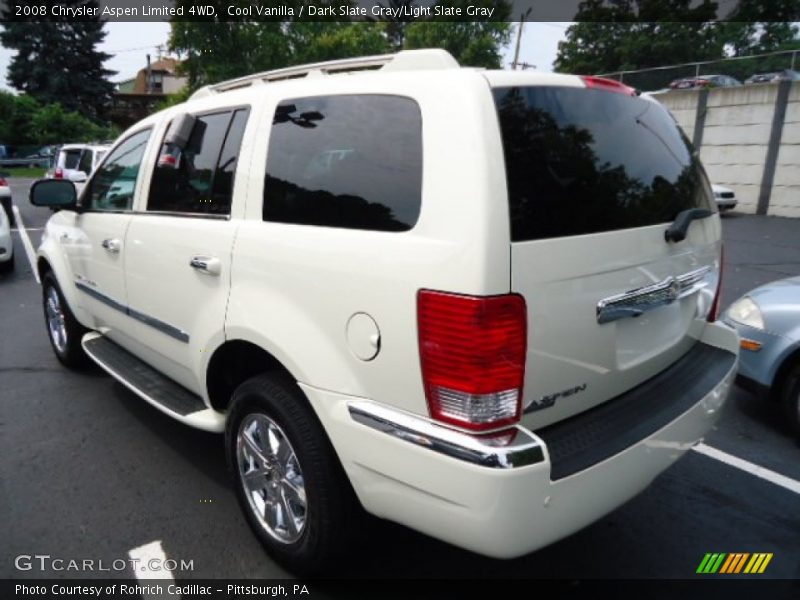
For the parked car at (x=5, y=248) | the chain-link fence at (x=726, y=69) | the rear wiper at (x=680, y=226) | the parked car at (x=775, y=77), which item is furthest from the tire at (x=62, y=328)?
the chain-link fence at (x=726, y=69)

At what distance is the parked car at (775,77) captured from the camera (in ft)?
50.4

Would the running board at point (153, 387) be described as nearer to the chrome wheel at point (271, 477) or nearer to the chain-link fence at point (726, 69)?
the chrome wheel at point (271, 477)

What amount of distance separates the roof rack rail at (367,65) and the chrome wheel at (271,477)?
146 centimetres

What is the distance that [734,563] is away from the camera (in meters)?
2.44

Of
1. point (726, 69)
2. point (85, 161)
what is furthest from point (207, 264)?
point (726, 69)

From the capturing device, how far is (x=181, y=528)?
264 cm

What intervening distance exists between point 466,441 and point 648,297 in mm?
932

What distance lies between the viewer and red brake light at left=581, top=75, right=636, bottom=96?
7.04 feet

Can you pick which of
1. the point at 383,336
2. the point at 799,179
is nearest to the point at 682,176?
the point at 383,336

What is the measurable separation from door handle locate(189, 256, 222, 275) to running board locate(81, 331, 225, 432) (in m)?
0.70

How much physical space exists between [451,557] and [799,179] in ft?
55.0

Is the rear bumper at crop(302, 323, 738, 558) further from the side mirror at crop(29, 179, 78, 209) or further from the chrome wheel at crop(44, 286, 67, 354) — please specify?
the chrome wheel at crop(44, 286, 67, 354)

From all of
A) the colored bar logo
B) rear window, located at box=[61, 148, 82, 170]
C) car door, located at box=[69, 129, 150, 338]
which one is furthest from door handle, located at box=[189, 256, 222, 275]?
rear window, located at box=[61, 148, 82, 170]

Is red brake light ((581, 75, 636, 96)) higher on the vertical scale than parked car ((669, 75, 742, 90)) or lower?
lower
